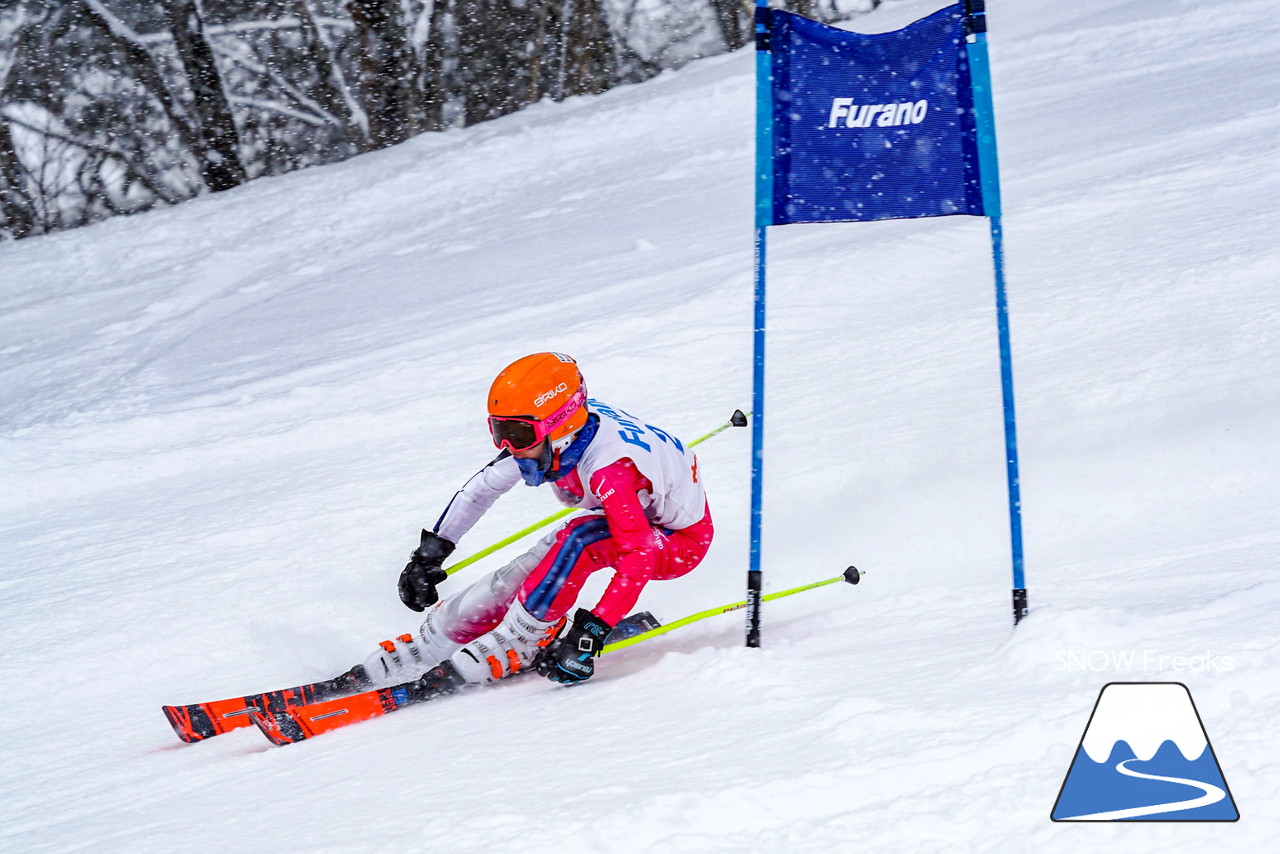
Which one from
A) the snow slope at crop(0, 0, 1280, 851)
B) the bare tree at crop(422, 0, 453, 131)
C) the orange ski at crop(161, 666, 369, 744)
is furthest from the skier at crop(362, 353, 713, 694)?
the bare tree at crop(422, 0, 453, 131)

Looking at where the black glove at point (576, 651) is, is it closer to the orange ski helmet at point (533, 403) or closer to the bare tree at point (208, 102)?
the orange ski helmet at point (533, 403)

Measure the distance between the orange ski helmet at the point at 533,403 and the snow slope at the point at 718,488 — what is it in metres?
0.82

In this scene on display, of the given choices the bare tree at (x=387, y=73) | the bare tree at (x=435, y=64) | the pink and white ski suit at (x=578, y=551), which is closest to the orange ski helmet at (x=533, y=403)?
the pink and white ski suit at (x=578, y=551)

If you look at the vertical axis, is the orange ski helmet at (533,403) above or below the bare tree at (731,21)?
below

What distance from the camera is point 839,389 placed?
553cm

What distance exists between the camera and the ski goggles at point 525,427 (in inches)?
137

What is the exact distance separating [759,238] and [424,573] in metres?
1.66

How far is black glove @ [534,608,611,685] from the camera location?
129 inches

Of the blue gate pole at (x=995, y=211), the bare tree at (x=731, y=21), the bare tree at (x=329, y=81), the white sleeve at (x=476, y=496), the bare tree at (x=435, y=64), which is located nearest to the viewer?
the blue gate pole at (x=995, y=211)

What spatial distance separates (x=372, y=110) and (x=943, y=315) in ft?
39.5

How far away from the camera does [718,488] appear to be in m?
4.98

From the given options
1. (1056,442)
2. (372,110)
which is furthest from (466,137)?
(1056,442)

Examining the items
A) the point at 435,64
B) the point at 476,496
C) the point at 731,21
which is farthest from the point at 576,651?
the point at 731,21

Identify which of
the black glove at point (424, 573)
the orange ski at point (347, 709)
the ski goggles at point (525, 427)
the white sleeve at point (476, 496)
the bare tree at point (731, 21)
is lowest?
the orange ski at point (347, 709)
